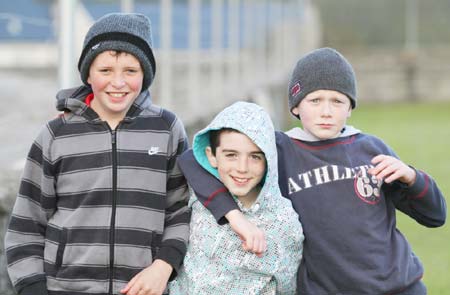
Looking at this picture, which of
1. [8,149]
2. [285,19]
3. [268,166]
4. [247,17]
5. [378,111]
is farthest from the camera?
[378,111]

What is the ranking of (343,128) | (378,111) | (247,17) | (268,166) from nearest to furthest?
(268,166) < (343,128) < (247,17) < (378,111)

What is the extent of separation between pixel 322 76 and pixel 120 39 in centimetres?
67

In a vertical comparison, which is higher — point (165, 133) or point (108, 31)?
point (108, 31)

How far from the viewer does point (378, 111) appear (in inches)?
977

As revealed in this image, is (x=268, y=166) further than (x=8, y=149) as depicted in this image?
No

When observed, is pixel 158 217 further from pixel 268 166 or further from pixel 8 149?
pixel 8 149

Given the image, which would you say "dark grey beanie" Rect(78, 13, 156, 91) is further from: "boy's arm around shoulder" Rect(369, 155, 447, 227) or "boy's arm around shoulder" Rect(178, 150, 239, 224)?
"boy's arm around shoulder" Rect(369, 155, 447, 227)

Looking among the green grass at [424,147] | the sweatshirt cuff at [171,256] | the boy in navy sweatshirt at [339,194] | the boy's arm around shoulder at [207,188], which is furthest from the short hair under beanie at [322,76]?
the green grass at [424,147]

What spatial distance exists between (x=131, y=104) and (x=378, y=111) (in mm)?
21776

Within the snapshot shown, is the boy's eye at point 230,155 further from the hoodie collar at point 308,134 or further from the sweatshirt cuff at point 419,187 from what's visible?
the sweatshirt cuff at point 419,187

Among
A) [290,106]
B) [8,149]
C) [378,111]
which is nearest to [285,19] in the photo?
[378,111]

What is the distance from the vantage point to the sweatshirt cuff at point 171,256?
3.30 m

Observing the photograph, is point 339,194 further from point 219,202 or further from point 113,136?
point 113,136

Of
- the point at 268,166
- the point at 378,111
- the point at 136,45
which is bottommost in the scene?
the point at 378,111
